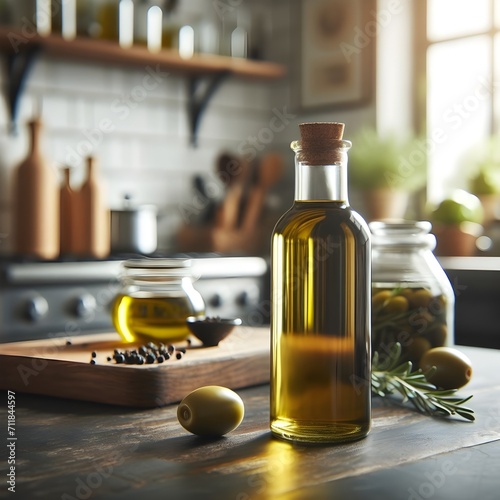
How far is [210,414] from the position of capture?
77 centimetres

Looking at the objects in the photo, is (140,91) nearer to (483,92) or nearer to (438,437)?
(483,92)

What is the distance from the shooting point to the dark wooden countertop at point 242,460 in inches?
23.4

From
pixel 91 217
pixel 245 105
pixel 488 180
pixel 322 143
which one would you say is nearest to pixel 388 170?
pixel 488 180

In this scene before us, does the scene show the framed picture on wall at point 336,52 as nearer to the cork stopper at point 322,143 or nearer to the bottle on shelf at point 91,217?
the bottle on shelf at point 91,217

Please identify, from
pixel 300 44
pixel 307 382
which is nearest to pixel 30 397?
pixel 307 382

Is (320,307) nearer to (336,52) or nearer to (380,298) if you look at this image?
(380,298)

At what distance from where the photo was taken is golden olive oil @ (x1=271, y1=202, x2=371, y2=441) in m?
0.76

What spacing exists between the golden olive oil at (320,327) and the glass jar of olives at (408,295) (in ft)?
0.90

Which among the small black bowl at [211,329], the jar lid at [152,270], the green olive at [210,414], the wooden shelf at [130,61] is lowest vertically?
the green olive at [210,414]

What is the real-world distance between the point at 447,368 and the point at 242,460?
0.38m

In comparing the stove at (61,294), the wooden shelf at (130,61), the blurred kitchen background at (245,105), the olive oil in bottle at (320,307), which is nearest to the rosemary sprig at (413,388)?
the olive oil in bottle at (320,307)

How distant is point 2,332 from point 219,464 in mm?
1901

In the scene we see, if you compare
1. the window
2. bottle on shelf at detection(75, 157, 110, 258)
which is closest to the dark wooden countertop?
bottle on shelf at detection(75, 157, 110, 258)

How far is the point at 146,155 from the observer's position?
350 centimetres
